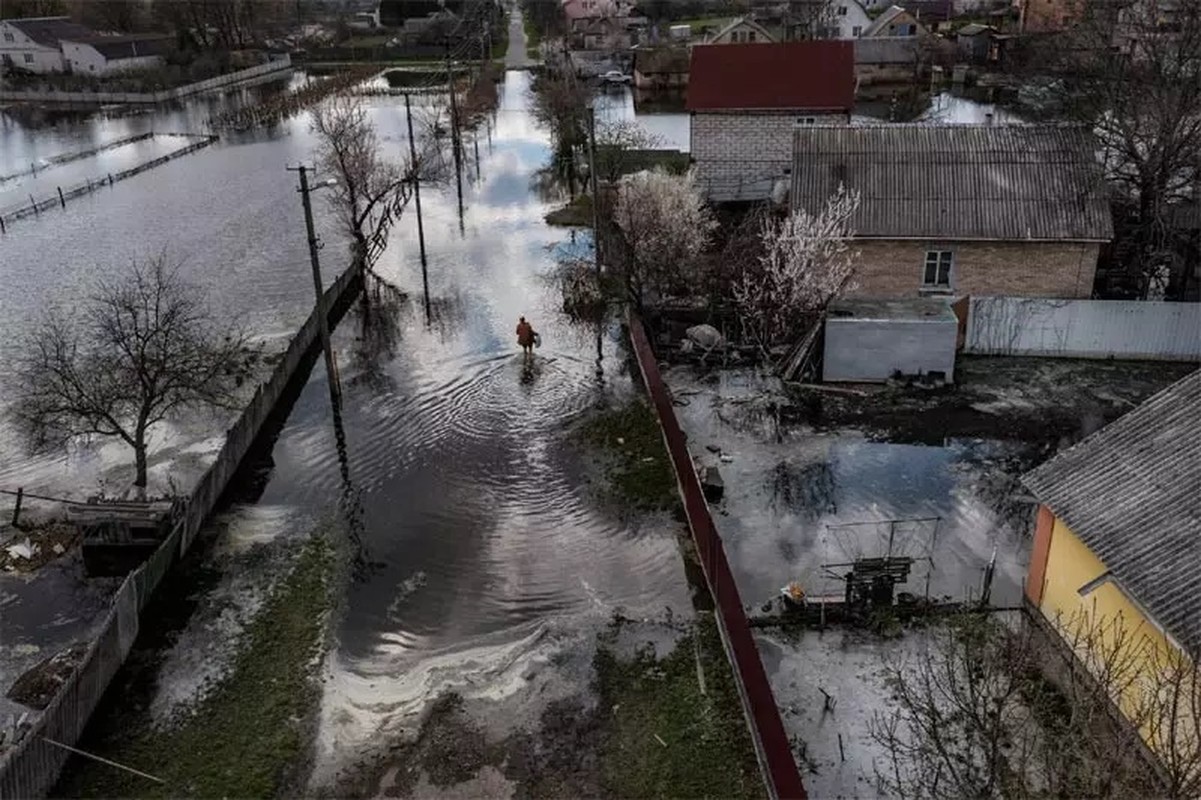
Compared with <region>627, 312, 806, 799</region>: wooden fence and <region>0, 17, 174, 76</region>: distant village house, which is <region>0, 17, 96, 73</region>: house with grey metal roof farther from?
<region>627, 312, 806, 799</region>: wooden fence

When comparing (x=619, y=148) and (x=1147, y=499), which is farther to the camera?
(x=619, y=148)

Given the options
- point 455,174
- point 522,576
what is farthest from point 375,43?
point 522,576

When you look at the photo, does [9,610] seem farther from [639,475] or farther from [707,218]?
[707,218]

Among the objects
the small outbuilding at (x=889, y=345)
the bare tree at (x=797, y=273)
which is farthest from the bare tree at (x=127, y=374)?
the small outbuilding at (x=889, y=345)

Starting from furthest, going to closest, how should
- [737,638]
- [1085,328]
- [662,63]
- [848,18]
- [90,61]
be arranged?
[848,18] → [90,61] → [662,63] → [1085,328] → [737,638]

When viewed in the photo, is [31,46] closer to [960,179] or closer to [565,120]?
[565,120]

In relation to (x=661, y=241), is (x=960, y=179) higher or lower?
higher

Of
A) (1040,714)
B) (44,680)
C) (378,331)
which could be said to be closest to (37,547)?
(44,680)

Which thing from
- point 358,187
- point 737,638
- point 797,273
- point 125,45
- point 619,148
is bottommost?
point 737,638
